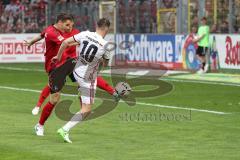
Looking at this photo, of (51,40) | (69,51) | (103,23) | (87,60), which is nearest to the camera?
(103,23)

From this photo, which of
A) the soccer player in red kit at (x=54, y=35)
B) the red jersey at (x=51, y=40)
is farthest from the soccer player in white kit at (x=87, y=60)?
the red jersey at (x=51, y=40)

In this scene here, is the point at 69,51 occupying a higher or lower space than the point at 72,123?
higher

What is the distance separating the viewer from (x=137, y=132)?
13938 millimetres

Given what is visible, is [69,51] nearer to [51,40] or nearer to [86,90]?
[51,40]

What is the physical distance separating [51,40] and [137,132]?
327 centimetres

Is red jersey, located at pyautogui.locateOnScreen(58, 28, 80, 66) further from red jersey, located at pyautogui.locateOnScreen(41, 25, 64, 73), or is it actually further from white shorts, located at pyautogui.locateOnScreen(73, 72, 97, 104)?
white shorts, located at pyautogui.locateOnScreen(73, 72, 97, 104)

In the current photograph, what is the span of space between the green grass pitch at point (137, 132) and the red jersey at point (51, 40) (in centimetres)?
116

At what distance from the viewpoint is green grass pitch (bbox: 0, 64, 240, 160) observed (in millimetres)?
11492

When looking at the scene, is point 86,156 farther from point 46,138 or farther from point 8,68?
point 8,68

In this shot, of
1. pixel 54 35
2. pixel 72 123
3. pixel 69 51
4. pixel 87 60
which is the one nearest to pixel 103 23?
pixel 87 60

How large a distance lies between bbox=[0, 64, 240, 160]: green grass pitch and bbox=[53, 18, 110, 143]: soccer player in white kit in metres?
0.41

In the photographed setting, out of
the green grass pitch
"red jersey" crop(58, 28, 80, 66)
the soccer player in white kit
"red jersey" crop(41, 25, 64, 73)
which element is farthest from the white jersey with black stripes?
"red jersey" crop(41, 25, 64, 73)

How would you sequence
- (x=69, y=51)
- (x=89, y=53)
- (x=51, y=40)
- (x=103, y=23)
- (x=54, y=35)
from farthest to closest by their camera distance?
(x=69, y=51) < (x=51, y=40) < (x=54, y=35) < (x=89, y=53) < (x=103, y=23)

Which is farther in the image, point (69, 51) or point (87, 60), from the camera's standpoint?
point (69, 51)
